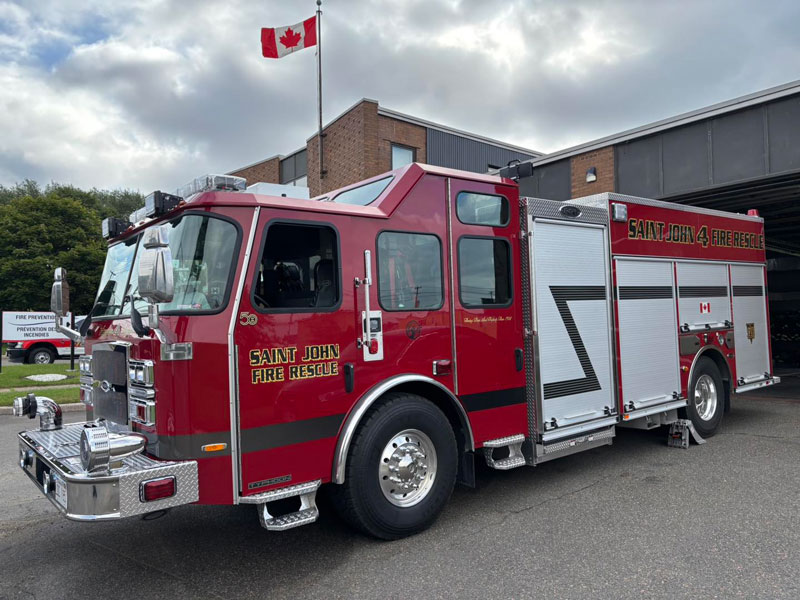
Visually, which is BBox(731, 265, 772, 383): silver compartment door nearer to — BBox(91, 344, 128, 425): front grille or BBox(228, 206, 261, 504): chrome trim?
BBox(228, 206, 261, 504): chrome trim

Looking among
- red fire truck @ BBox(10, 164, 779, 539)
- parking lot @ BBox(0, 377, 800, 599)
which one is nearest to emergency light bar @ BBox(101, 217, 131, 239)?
red fire truck @ BBox(10, 164, 779, 539)

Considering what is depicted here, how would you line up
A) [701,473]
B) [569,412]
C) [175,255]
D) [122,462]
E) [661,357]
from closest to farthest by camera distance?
[122,462], [175,255], [569,412], [701,473], [661,357]

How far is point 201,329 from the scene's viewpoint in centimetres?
327

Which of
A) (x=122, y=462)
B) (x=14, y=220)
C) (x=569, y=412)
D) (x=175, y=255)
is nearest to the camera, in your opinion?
(x=122, y=462)

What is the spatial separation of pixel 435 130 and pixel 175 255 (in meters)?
17.1

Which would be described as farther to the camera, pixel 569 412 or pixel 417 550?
pixel 569 412

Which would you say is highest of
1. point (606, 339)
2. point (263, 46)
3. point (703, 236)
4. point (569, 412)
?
point (263, 46)

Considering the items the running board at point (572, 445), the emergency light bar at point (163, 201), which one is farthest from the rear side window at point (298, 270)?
the running board at point (572, 445)

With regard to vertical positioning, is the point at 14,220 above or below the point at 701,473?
above

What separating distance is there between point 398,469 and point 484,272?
5.67ft

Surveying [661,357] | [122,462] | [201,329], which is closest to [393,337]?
[201,329]

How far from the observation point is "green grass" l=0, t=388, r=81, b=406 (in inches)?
408

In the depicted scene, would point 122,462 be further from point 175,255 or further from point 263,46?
point 263,46

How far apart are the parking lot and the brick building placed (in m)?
14.0
